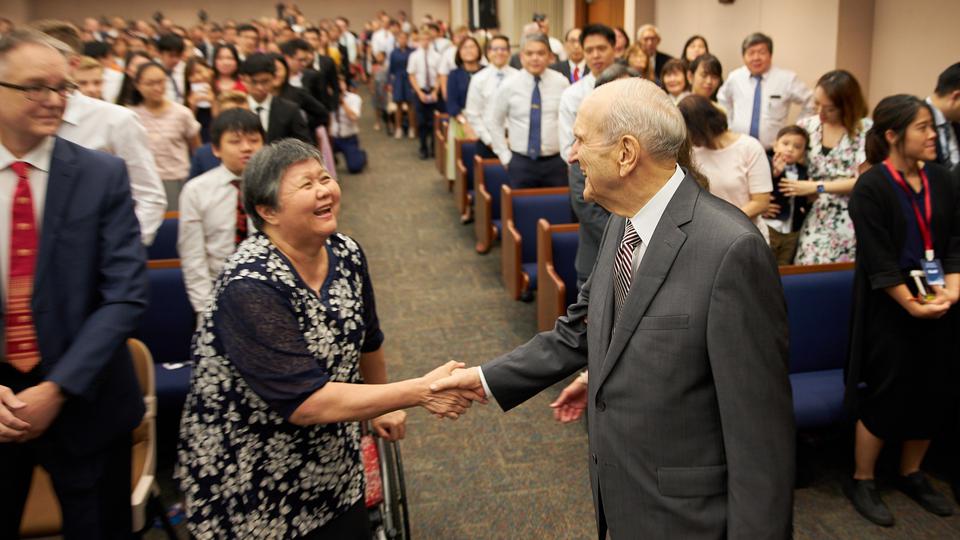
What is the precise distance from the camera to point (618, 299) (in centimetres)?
186

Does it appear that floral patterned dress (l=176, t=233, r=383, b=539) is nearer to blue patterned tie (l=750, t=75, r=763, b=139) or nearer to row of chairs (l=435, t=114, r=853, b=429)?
row of chairs (l=435, t=114, r=853, b=429)

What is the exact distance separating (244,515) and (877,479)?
111 inches

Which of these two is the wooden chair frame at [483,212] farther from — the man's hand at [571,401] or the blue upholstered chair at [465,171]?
the man's hand at [571,401]

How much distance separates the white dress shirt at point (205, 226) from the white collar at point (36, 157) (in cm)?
123

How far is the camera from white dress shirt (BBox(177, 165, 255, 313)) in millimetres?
3438

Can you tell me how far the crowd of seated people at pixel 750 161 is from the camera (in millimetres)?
3211

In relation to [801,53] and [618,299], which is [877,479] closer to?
[618,299]

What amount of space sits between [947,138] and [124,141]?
3.60 m

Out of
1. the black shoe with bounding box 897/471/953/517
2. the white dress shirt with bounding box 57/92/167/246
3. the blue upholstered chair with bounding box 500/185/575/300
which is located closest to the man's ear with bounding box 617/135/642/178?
the white dress shirt with bounding box 57/92/167/246

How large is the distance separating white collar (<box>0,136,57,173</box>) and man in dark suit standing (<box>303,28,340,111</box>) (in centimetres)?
576

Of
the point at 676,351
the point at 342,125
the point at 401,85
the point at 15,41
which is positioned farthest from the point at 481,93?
the point at 676,351

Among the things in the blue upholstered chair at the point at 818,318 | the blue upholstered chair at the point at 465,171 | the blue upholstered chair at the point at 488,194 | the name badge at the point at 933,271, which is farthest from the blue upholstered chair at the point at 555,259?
the blue upholstered chair at the point at 465,171

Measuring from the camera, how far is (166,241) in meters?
4.66

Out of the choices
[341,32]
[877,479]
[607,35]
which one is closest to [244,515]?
[877,479]
